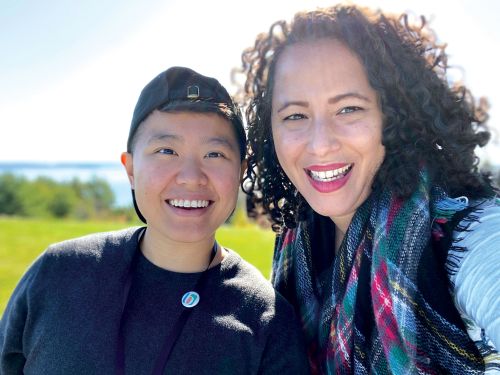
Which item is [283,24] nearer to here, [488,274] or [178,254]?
[178,254]

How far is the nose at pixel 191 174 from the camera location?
2.12m

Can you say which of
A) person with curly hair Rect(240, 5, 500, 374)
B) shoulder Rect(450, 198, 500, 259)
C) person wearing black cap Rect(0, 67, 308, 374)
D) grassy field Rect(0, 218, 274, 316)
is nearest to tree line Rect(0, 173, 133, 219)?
grassy field Rect(0, 218, 274, 316)

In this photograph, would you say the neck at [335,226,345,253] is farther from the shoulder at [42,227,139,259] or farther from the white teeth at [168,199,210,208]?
the shoulder at [42,227,139,259]

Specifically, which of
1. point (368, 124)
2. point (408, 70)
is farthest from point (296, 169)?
point (408, 70)

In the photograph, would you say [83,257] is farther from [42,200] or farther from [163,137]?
[42,200]

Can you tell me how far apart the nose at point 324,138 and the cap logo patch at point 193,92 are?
543 mm

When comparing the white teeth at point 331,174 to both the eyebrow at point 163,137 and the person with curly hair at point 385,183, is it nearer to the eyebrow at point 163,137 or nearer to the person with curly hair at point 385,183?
the person with curly hair at point 385,183

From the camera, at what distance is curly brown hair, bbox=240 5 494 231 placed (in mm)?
2062

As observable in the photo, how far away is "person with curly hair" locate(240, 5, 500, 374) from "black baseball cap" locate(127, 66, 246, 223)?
209 mm

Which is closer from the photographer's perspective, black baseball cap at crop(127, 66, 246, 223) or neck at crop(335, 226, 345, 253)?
black baseball cap at crop(127, 66, 246, 223)

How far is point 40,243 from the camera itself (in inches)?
318

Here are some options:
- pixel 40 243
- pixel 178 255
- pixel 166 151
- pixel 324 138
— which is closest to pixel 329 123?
pixel 324 138

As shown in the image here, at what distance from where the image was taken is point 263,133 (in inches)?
101

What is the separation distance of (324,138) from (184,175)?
590 millimetres
